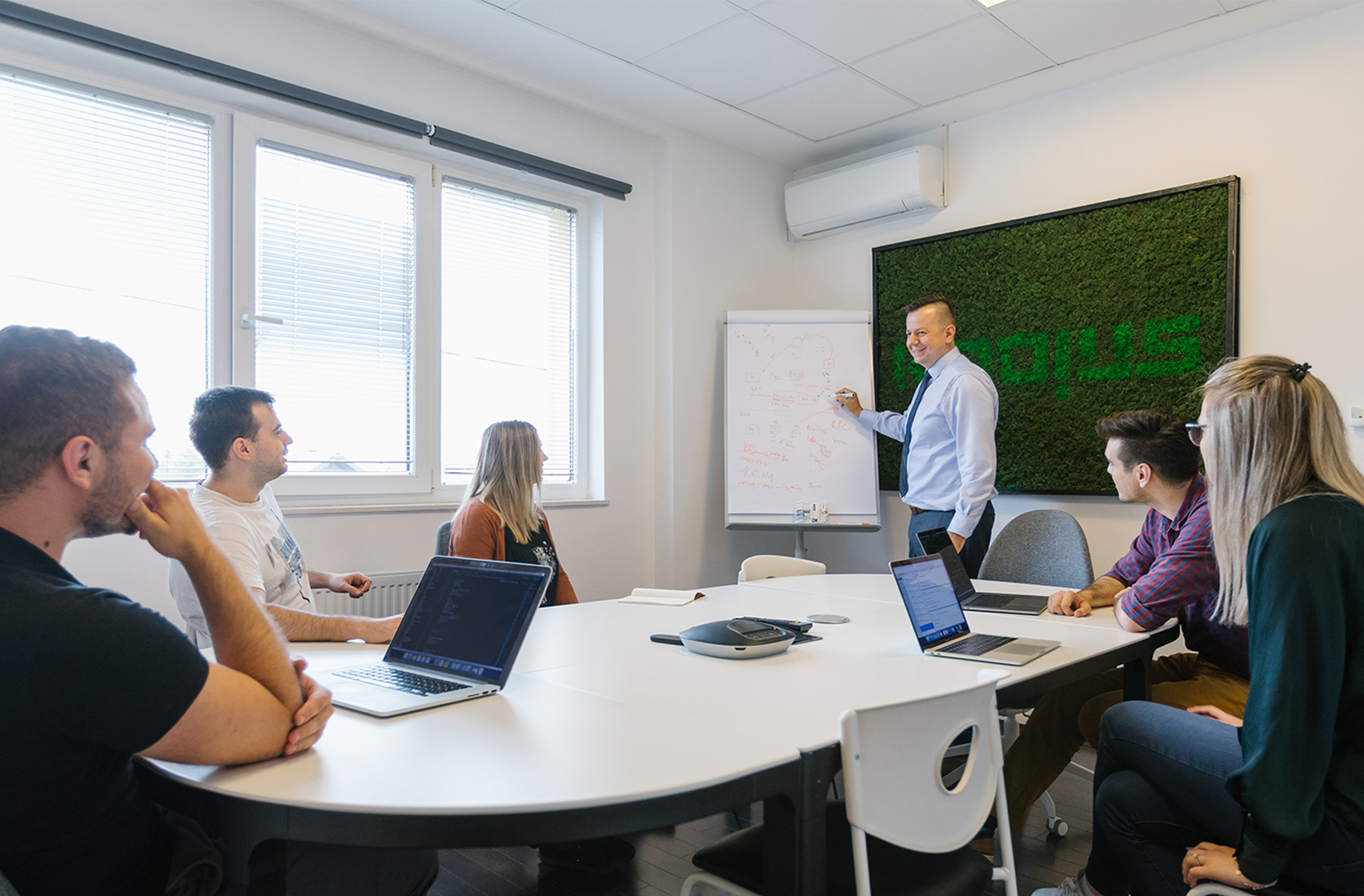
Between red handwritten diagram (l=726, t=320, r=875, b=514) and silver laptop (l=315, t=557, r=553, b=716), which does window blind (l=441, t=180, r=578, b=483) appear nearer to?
red handwritten diagram (l=726, t=320, r=875, b=514)

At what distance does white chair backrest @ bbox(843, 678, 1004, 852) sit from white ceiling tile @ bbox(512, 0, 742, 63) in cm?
291

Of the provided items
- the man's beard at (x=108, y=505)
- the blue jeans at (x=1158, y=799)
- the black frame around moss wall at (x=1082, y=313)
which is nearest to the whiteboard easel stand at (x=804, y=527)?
the black frame around moss wall at (x=1082, y=313)

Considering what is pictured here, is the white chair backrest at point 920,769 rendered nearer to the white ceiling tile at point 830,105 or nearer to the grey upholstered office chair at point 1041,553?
the grey upholstered office chair at point 1041,553

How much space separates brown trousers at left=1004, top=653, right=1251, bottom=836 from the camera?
7.35 ft

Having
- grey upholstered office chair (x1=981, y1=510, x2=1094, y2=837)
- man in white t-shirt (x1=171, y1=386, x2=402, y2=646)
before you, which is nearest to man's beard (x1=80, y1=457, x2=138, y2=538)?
man in white t-shirt (x1=171, y1=386, x2=402, y2=646)

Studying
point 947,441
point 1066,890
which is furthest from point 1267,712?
point 947,441

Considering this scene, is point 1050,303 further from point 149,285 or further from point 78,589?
point 78,589

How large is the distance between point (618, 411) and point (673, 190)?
1.24 m

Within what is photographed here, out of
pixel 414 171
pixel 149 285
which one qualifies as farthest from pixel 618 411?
pixel 149 285

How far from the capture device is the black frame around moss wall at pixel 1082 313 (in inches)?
147

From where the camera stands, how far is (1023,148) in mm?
4312

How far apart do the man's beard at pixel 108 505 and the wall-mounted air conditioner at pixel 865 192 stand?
13.5 feet

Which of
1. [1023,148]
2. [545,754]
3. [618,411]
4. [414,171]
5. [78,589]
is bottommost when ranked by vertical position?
[545,754]

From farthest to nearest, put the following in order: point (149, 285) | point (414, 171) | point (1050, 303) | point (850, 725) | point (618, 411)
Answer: point (618, 411) < point (1050, 303) < point (414, 171) < point (149, 285) < point (850, 725)
